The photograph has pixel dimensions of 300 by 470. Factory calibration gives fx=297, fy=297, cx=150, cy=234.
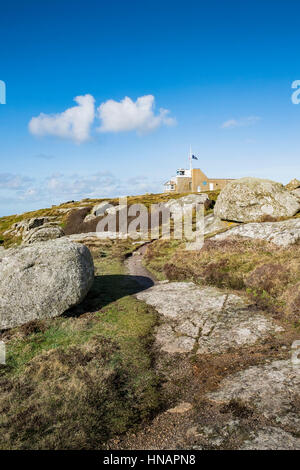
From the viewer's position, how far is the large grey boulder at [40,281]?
13.8 metres

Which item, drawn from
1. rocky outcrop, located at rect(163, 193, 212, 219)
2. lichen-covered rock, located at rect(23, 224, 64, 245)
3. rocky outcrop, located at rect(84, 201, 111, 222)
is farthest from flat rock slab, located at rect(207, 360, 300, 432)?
rocky outcrop, located at rect(84, 201, 111, 222)

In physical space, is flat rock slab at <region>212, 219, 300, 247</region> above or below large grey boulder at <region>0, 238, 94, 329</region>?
above

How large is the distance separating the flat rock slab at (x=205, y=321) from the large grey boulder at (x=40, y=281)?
14.2ft

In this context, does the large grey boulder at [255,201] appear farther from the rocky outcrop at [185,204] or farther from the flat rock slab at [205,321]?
the rocky outcrop at [185,204]

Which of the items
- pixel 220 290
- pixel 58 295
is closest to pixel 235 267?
pixel 220 290

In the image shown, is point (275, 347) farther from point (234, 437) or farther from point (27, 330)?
point (27, 330)

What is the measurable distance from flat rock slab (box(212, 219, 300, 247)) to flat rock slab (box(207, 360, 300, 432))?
1509 centimetres

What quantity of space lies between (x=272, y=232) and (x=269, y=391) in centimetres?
1874

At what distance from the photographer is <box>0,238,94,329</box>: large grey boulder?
13797mm

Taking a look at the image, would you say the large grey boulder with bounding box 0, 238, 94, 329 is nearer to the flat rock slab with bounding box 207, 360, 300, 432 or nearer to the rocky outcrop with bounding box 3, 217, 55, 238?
the flat rock slab with bounding box 207, 360, 300, 432

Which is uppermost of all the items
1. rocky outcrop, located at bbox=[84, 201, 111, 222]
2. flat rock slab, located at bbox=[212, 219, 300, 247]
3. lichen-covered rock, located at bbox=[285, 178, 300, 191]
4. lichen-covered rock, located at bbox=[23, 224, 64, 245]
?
lichen-covered rock, located at bbox=[285, 178, 300, 191]

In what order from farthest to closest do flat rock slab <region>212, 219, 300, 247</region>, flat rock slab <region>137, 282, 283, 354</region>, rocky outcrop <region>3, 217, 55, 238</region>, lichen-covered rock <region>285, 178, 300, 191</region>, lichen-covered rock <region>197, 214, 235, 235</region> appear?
1. rocky outcrop <region>3, 217, 55, 238</region>
2. lichen-covered rock <region>285, 178, 300, 191</region>
3. lichen-covered rock <region>197, 214, 235, 235</region>
4. flat rock slab <region>212, 219, 300, 247</region>
5. flat rock slab <region>137, 282, 283, 354</region>

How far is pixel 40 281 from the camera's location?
1439 cm

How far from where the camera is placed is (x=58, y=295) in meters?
14.4
